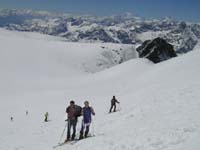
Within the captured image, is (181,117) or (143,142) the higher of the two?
(181,117)

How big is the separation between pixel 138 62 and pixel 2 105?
43210 mm

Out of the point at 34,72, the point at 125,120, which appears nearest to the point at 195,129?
the point at 125,120

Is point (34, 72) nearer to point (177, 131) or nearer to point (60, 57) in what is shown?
point (60, 57)

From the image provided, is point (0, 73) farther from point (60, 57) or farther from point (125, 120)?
point (125, 120)

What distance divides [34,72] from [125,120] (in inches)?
4151

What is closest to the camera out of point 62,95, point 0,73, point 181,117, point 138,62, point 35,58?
point 181,117

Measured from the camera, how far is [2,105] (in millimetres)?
58812

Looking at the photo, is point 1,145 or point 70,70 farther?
point 70,70

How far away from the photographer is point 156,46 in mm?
102375

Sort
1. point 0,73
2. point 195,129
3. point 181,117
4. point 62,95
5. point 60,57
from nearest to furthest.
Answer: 1. point 195,129
2. point 181,117
3. point 62,95
4. point 0,73
5. point 60,57

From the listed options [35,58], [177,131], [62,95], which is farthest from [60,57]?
[177,131]

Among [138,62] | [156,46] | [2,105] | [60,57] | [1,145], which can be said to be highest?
[60,57]

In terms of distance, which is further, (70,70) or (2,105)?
(70,70)

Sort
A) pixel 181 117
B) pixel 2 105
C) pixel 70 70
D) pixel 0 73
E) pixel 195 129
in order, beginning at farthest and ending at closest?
pixel 70 70 < pixel 0 73 < pixel 2 105 < pixel 181 117 < pixel 195 129
